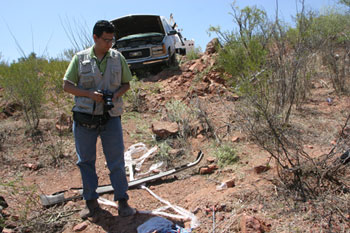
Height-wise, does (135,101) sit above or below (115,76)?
below

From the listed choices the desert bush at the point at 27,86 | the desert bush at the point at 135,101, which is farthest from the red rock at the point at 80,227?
the desert bush at the point at 135,101

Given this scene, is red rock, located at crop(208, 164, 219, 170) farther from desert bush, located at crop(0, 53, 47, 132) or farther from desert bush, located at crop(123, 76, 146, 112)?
desert bush, located at crop(0, 53, 47, 132)

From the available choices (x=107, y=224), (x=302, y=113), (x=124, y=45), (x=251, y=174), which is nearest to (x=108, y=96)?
(x=107, y=224)

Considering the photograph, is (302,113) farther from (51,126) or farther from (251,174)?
(51,126)

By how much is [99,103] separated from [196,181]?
4.90ft

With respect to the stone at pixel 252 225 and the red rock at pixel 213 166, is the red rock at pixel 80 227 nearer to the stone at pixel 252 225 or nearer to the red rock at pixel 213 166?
the stone at pixel 252 225

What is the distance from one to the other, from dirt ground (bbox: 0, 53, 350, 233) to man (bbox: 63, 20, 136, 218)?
0.28m

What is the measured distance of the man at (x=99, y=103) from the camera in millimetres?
2582

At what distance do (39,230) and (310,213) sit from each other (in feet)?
7.42

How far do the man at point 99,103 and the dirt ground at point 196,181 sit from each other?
0.28 metres

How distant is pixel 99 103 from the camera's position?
264 cm

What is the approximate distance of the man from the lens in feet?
8.47

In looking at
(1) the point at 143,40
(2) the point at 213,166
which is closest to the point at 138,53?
(1) the point at 143,40

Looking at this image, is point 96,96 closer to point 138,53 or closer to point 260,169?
→ point 260,169
